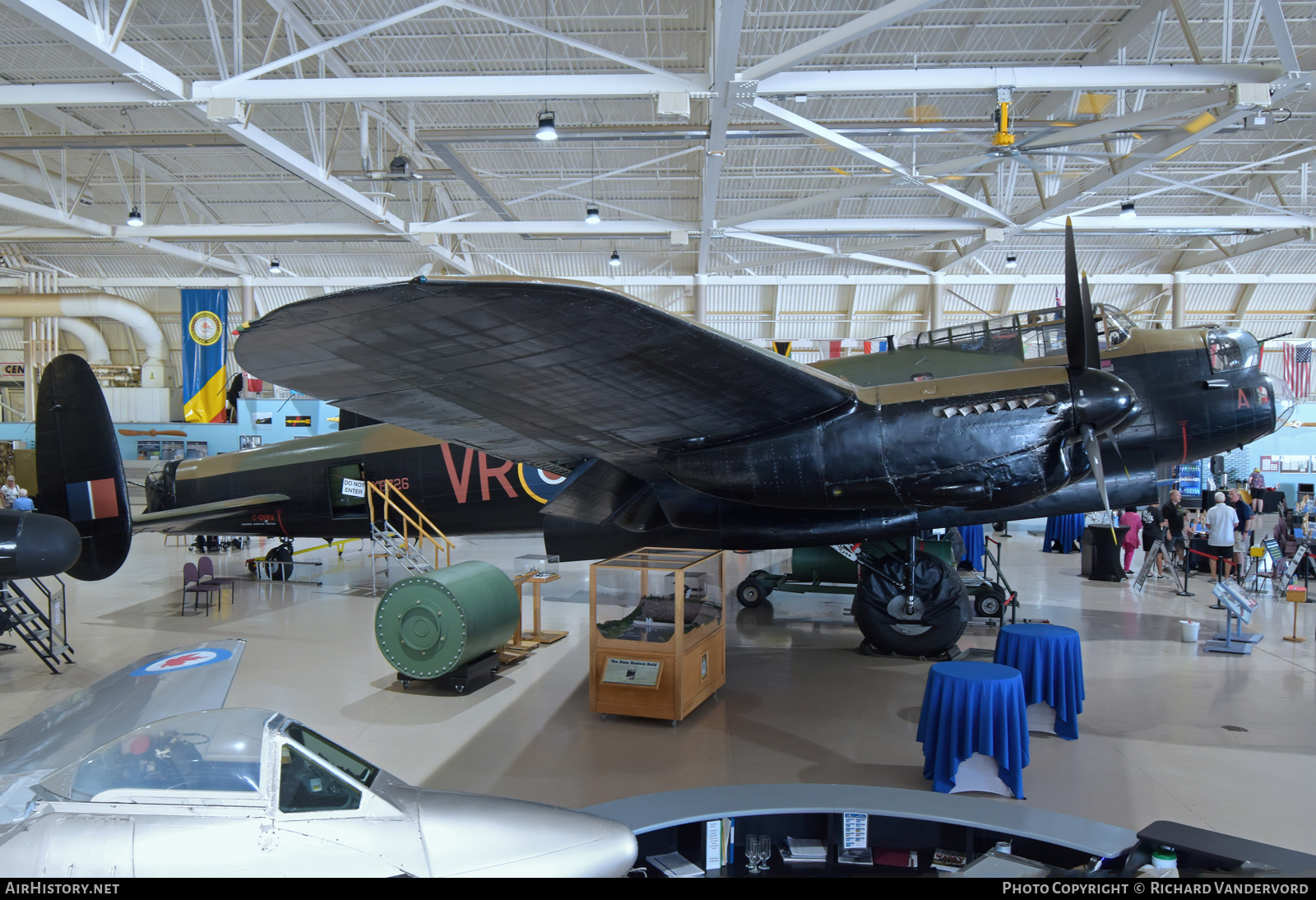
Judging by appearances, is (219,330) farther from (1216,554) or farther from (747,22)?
(1216,554)

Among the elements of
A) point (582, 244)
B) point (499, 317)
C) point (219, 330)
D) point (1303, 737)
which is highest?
point (582, 244)

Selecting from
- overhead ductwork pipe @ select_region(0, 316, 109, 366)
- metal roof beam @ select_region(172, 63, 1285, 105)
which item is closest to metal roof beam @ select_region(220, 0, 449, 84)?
metal roof beam @ select_region(172, 63, 1285, 105)

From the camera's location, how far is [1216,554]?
539 inches

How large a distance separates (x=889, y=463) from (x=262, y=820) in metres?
4.62

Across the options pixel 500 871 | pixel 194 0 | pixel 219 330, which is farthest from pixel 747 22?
pixel 219 330

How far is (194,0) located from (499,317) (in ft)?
46.8

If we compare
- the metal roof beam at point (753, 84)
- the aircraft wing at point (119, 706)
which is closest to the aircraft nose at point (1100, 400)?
the aircraft wing at point (119, 706)

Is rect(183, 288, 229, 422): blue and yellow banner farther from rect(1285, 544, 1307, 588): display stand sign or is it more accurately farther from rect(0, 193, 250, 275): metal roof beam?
rect(1285, 544, 1307, 588): display stand sign

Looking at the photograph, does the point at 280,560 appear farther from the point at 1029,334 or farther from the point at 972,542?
the point at 1029,334

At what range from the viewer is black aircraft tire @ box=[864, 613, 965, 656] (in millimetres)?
8391

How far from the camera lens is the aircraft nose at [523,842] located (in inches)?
120

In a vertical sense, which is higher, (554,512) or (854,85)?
(854,85)

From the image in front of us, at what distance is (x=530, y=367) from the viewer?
171 inches

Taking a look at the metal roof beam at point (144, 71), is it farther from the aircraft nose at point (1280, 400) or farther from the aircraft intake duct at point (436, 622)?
the aircraft nose at point (1280, 400)
